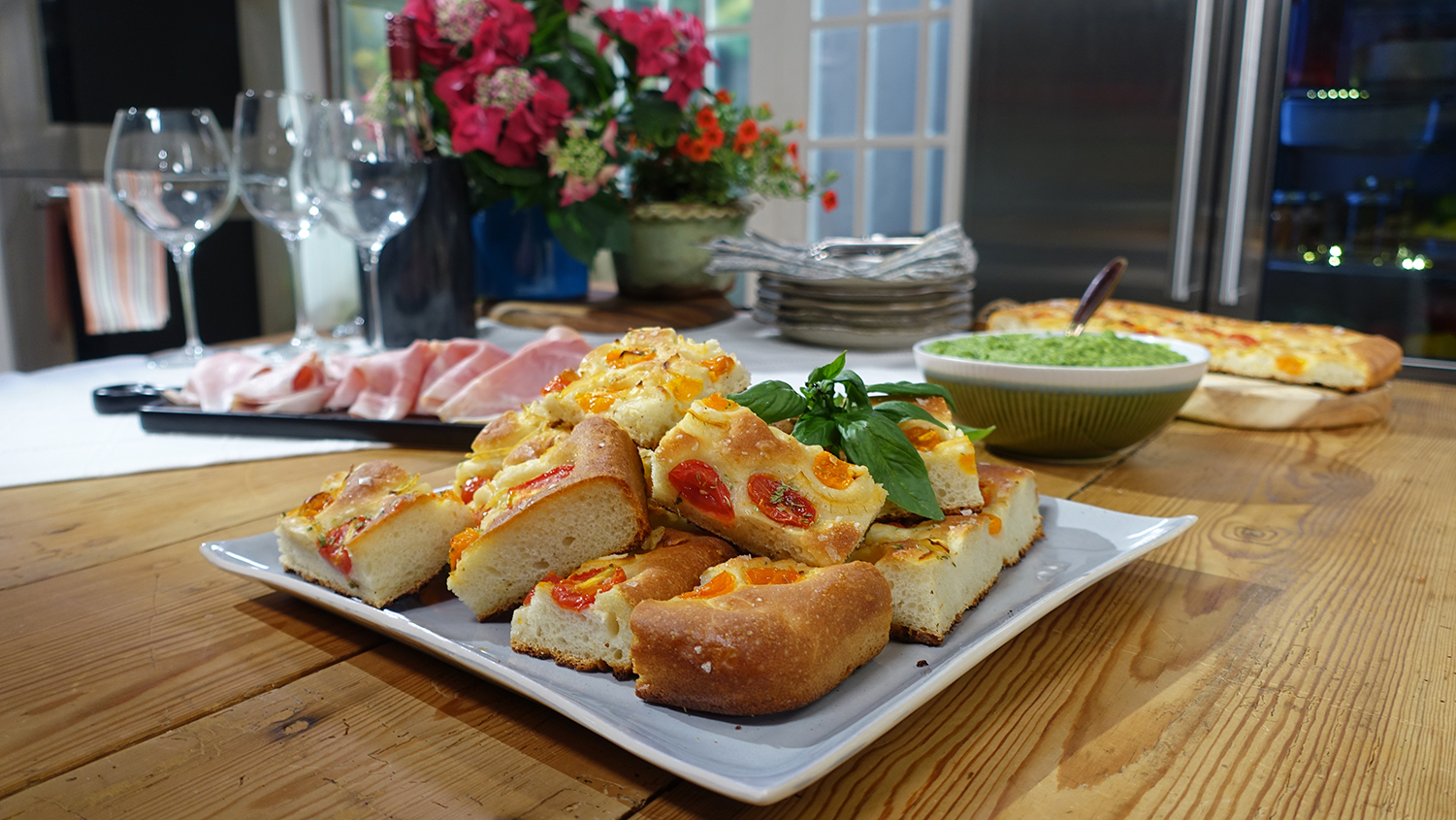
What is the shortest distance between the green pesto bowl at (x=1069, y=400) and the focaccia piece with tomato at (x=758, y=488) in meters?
0.61

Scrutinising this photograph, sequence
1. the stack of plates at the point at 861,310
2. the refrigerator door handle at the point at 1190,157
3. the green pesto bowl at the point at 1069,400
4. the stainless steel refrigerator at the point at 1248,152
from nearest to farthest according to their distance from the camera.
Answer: the green pesto bowl at the point at 1069,400
the stack of plates at the point at 861,310
the refrigerator door handle at the point at 1190,157
the stainless steel refrigerator at the point at 1248,152

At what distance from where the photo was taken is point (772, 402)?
0.91 meters

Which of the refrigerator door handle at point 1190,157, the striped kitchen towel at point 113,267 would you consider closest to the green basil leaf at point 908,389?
the refrigerator door handle at point 1190,157

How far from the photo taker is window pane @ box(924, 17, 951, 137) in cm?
494

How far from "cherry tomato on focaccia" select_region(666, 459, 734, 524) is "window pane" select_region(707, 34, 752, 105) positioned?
5242 millimetres

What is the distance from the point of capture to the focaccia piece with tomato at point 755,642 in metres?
0.65

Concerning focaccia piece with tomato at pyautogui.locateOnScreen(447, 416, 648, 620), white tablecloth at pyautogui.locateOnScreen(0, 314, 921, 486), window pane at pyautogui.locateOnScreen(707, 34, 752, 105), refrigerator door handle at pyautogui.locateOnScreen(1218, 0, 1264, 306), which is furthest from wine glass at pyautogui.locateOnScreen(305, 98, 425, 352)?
window pane at pyautogui.locateOnScreen(707, 34, 752, 105)

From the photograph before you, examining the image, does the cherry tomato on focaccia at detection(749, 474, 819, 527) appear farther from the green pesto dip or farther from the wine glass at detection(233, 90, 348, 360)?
the wine glass at detection(233, 90, 348, 360)

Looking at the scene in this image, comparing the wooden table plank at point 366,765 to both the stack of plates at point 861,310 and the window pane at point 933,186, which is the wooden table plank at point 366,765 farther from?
the window pane at point 933,186

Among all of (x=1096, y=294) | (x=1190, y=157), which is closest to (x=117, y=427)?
(x=1096, y=294)

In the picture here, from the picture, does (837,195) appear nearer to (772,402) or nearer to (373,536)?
(772,402)

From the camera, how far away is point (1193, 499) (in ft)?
4.28

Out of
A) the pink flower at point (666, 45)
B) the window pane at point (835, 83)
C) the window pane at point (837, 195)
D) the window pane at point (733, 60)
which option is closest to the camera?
the pink flower at point (666, 45)

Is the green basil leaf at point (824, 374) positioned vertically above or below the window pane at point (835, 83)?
below
